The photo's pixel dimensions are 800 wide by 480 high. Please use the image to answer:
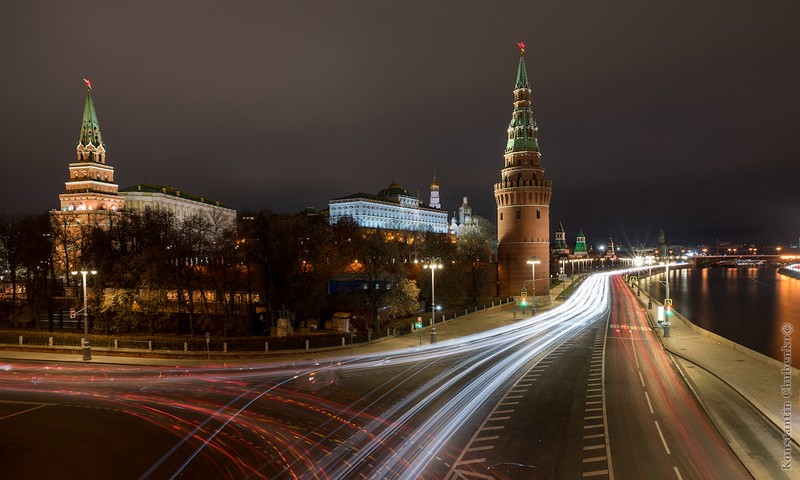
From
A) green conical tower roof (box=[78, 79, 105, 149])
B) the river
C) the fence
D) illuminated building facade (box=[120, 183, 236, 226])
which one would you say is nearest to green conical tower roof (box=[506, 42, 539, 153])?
the river

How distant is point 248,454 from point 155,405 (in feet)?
27.2

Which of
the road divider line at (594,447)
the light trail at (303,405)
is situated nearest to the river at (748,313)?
the light trail at (303,405)

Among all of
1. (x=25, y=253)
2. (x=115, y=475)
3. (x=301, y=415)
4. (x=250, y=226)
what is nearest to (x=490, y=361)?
(x=301, y=415)

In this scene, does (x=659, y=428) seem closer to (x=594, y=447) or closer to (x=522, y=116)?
→ (x=594, y=447)

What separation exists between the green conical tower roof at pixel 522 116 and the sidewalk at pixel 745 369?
3819cm

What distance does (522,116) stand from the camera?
76.2 m

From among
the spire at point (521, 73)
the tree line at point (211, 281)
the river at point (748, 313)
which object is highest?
the spire at point (521, 73)

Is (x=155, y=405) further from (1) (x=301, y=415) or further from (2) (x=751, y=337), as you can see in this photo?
(2) (x=751, y=337)

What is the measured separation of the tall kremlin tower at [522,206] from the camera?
245ft

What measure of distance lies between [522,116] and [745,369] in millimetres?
53817

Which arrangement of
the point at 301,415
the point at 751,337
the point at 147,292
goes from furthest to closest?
the point at 751,337 < the point at 147,292 < the point at 301,415

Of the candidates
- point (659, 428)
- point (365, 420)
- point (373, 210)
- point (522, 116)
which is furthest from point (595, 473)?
point (373, 210)

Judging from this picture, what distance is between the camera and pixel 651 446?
1678 cm

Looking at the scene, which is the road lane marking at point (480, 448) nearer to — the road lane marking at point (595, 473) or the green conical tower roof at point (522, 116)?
the road lane marking at point (595, 473)
